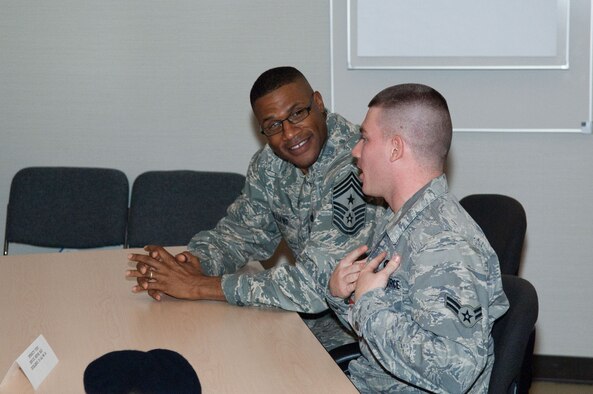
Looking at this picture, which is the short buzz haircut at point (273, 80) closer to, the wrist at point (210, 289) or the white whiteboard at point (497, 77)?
the wrist at point (210, 289)

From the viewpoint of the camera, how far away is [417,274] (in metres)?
1.85

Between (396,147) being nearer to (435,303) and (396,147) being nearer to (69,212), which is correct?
(435,303)

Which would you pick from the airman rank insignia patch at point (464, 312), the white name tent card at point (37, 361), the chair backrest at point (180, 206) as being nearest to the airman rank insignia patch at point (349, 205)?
the airman rank insignia patch at point (464, 312)

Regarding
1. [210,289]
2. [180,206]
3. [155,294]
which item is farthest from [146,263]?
[180,206]

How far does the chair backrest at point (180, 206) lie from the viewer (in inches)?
159

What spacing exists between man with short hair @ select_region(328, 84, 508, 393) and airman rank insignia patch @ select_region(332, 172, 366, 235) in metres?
0.30

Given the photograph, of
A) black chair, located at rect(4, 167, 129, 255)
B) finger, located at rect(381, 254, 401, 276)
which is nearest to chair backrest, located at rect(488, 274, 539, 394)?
finger, located at rect(381, 254, 401, 276)

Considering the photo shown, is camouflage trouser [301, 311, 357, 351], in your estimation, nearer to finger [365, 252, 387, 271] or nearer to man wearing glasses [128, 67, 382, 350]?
man wearing glasses [128, 67, 382, 350]

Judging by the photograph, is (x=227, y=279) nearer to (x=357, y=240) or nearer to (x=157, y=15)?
(x=357, y=240)

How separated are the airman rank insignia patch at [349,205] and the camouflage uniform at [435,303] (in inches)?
22.1

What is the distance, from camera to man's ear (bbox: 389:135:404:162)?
2084mm

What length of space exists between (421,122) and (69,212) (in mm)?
2474

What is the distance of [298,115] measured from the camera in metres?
2.89

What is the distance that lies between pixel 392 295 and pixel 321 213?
0.74m
